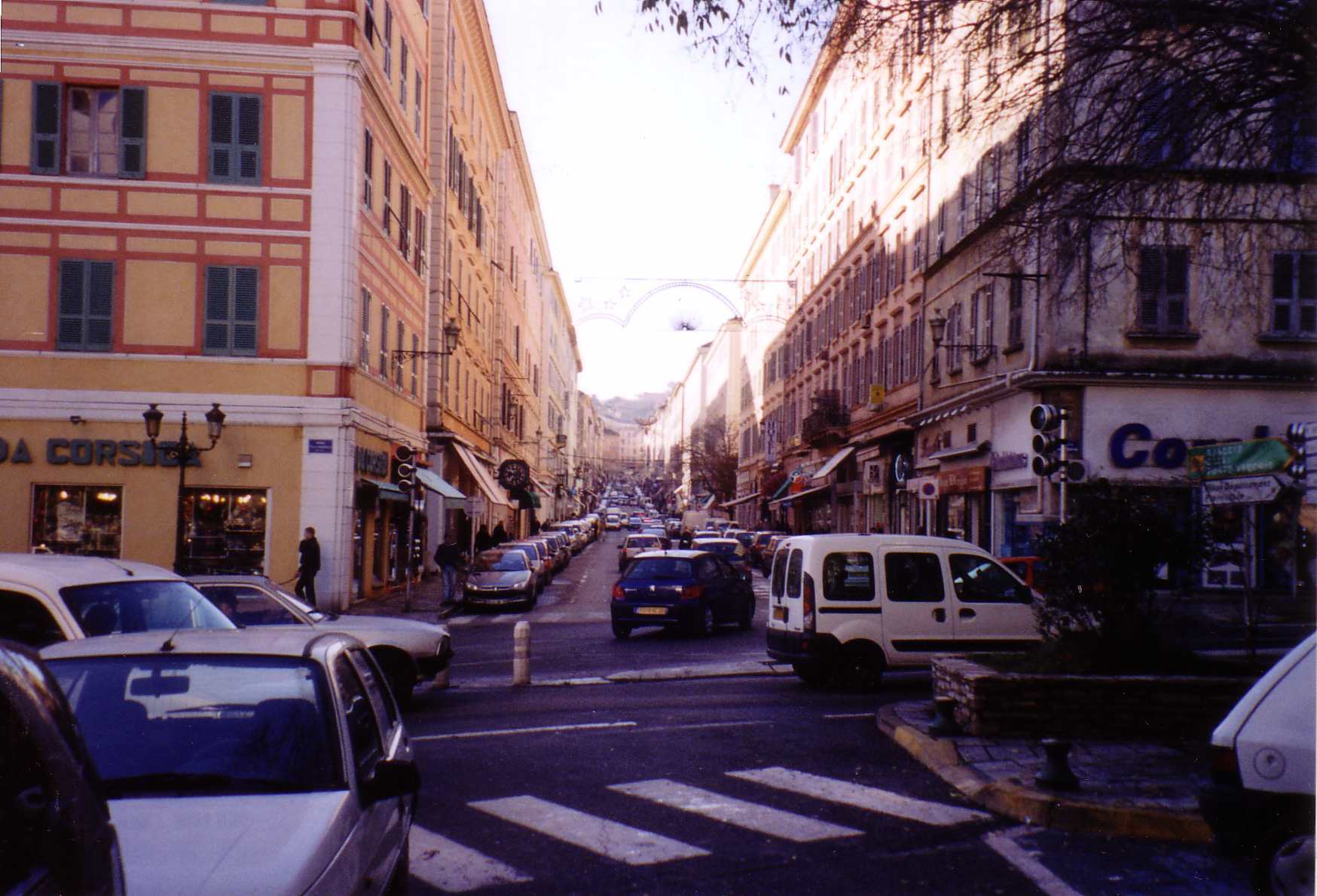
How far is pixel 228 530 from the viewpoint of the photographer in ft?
83.4

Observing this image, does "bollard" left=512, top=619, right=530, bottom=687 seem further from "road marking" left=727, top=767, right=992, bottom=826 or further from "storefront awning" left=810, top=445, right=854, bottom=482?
"storefront awning" left=810, top=445, right=854, bottom=482

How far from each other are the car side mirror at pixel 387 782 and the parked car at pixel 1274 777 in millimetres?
3818

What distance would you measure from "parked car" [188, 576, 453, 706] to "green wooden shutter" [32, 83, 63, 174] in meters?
15.7

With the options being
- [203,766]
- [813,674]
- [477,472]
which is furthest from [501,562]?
[203,766]

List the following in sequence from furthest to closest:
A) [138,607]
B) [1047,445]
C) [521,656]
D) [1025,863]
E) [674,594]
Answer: [674,594]
[1047,445]
[521,656]
[138,607]
[1025,863]

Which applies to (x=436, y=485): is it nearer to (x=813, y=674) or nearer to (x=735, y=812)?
(x=813, y=674)

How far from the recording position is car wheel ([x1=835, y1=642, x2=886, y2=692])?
14.5 m

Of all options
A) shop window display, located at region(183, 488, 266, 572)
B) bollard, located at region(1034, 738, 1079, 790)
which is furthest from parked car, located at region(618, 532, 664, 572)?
bollard, located at region(1034, 738, 1079, 790)

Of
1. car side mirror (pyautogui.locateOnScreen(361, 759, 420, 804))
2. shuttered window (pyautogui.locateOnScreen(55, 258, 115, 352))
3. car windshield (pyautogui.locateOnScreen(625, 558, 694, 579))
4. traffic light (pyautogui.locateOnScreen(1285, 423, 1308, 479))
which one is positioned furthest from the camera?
shuttered window (pyautogui.locateOnScreen(55, 258, 115, 352))

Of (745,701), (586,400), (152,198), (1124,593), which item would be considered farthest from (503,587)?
(586,400)

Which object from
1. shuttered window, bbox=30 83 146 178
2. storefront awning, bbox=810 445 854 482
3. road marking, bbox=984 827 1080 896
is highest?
shuttered window, bbox=30 83 146 178

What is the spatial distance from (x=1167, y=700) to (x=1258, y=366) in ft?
61.2

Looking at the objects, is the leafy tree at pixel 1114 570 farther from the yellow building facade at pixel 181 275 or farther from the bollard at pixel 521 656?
the yellow building facade at pixel 181 275

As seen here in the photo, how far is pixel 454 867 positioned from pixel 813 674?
8846 millimetres
